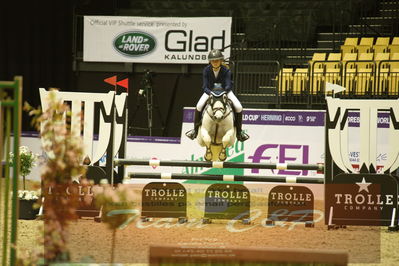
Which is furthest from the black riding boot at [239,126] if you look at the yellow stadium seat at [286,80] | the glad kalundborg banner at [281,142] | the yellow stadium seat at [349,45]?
the yellow stadium seat at [349,45]

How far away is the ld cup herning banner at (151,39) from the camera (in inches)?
571

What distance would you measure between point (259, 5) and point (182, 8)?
190 cm

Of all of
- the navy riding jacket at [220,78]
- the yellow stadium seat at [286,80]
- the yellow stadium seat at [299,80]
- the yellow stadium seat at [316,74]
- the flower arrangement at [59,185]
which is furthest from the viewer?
the yellow stadium seat at [299,80]

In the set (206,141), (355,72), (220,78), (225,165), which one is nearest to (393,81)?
(355,72)

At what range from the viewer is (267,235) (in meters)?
7.99

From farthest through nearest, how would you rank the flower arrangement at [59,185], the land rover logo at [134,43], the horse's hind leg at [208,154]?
the land rover logo at [134,43] < the horse's hind leg at [208,154] < the flower arrangement at [59,185]

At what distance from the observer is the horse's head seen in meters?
8.59

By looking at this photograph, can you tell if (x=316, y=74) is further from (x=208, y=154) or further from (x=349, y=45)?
(x=208, y=154)

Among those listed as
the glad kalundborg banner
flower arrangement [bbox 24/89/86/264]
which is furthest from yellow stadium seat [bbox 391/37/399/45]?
flower arrangement [bbox 24/89/86/264]

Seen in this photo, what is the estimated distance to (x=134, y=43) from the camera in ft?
49.1

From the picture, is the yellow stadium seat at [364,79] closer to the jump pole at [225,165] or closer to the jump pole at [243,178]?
the jump pole at [225,165]

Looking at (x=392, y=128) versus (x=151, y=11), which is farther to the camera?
(x=151, y=11)

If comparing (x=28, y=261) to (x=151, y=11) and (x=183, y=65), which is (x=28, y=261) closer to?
(x=183, y=65)

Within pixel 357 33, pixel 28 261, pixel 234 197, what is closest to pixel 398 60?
pixel 357 33
